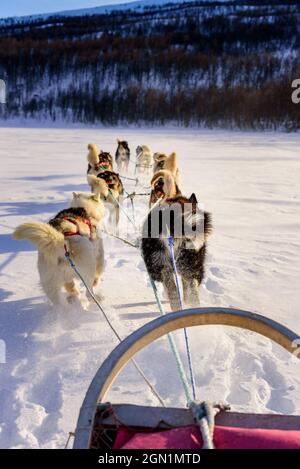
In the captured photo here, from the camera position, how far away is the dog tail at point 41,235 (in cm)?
227

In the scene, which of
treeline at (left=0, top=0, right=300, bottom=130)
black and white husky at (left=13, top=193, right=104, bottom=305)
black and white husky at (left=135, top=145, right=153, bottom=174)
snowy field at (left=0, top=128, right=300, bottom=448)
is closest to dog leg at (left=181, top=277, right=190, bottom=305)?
snowy field at (left=0, top=128, right=300, bottom=448)

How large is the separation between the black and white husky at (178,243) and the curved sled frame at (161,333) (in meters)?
1.36

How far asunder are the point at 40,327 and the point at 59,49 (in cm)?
5739

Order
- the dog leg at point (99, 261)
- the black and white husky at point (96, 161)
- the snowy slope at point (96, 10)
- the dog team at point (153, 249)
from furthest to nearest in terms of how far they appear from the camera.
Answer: the snowy slope at point (96, 10)
the black and white husky at point (96, 161)
the dog leg at point (99, 261)
the dog team at point (153, 249)

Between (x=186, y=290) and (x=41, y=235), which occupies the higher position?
(x=41, y=235)

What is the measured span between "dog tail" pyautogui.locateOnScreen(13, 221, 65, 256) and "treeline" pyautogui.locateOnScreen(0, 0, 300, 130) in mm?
26570

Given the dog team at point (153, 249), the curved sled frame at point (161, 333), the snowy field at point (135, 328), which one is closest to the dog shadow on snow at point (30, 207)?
the snowy field at point (135, 328)

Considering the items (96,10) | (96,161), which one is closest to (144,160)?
(96,161)

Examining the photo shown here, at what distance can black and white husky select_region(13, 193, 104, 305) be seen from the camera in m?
2.35

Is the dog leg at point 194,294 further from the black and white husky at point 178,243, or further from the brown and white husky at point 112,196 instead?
the brown and white husky at point 112,196

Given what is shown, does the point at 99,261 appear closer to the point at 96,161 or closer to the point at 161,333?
the point at 161,333

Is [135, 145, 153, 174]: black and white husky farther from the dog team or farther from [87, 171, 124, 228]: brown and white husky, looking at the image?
the dog team

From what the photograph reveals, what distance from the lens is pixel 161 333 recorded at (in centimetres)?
111

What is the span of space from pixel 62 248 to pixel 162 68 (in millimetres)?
47931
